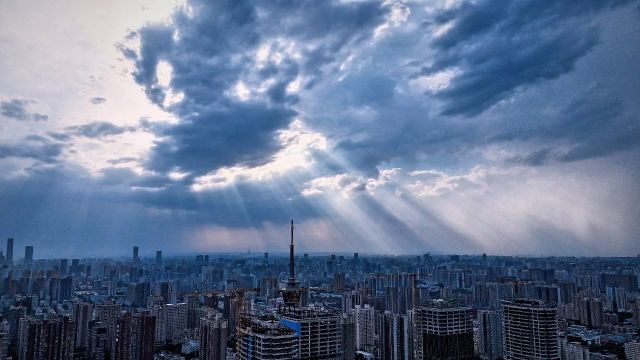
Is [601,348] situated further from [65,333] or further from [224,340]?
[65,333]

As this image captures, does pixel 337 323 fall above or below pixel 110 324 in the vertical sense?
above

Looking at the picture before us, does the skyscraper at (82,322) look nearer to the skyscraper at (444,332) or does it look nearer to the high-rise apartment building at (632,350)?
the skyscraper at (444,332)

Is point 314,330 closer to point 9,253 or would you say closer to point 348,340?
point 348,340

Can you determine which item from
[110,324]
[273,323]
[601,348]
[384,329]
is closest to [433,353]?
[384,329]

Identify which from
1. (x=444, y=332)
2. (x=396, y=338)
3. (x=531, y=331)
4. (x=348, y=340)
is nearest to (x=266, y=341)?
(x=444, y=332)

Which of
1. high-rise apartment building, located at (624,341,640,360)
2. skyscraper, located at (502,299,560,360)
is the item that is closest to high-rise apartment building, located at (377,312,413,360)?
skyscraper, located at (502,299,560,360)

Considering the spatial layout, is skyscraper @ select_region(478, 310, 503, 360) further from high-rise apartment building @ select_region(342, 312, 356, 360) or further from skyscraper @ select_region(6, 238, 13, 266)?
skyscraper @ select_region(6, 238, 13, 266)

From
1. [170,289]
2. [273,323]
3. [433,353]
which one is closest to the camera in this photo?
[273,323]
